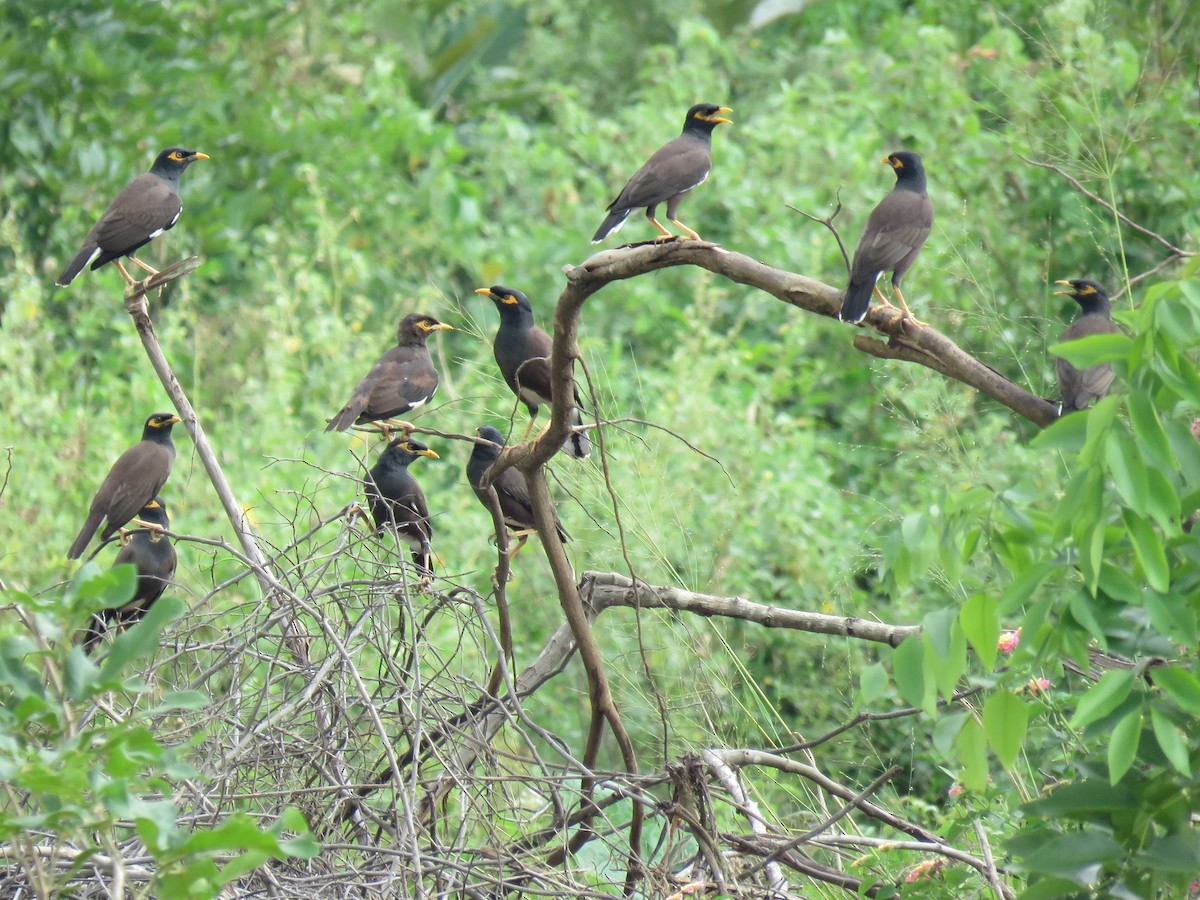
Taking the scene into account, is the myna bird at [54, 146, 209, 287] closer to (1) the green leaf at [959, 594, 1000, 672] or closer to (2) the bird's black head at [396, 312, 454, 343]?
(2) the bird's black head at [396, 312, 454, 343]

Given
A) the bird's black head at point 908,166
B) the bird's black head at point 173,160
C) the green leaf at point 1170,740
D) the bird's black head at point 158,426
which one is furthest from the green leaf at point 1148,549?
the bird's black head at point 173,160

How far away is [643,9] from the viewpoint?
12977 mm

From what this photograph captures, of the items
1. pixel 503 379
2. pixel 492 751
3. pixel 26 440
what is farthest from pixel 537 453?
pixel 26 440

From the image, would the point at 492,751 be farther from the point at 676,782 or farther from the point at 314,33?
the point at 314,33

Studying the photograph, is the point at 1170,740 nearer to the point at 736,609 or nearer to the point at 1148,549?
the point at 1148,549

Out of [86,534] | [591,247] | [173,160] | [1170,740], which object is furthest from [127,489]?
[591,247]

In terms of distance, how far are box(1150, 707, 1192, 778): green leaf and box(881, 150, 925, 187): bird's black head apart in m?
3.41

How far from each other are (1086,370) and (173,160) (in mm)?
4287

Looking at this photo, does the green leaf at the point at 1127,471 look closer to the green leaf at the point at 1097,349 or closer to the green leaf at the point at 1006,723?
the green leaf at the point at 1097,349

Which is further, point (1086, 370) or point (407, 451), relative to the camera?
point (407, 451)

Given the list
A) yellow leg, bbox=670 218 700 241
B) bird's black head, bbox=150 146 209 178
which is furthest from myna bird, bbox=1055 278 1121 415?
bird's black head, bbox=150 146 209 178

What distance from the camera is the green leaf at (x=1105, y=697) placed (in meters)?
1.72

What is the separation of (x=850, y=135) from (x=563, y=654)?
6.75m

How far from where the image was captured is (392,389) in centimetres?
555
